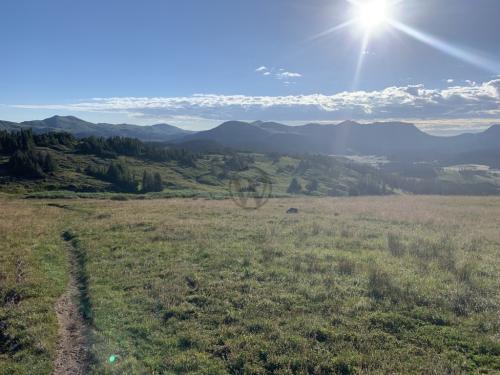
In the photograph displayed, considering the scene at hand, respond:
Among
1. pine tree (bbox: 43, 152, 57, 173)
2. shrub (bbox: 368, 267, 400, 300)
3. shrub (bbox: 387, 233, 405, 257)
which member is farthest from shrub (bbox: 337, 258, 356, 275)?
pine tree (bbox: 43, 152, 57, 173)

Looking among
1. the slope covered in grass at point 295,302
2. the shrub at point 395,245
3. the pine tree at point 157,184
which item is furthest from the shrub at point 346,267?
the pine tree at point 157,184

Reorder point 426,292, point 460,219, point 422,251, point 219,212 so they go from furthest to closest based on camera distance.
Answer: point 219,212 → point 460,219 → point 422,251 → point 426,292

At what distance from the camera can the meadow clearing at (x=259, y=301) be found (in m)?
9.22

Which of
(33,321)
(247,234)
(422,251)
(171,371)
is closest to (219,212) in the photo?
(247,234)

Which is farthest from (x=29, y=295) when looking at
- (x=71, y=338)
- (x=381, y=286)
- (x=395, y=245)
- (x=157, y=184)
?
(x=157, y=184)

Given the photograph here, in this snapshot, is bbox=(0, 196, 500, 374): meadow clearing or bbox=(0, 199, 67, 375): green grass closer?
bbox=(0, 196, 500, 374): meadow clearing

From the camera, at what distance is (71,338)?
10883 millimetres

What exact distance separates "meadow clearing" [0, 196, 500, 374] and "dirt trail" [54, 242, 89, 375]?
0.19m

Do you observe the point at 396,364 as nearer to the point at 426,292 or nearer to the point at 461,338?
the point at 461,338

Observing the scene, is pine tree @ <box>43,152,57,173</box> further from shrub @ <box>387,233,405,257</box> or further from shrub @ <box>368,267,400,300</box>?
shrub @ <box>368,267,400,300</box>

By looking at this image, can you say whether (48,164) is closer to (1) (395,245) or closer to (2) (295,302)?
(1) (395,245)

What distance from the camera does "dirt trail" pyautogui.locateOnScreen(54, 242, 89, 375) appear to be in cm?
945

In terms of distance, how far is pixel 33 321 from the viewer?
11.5m

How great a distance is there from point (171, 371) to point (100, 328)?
3418 mm
